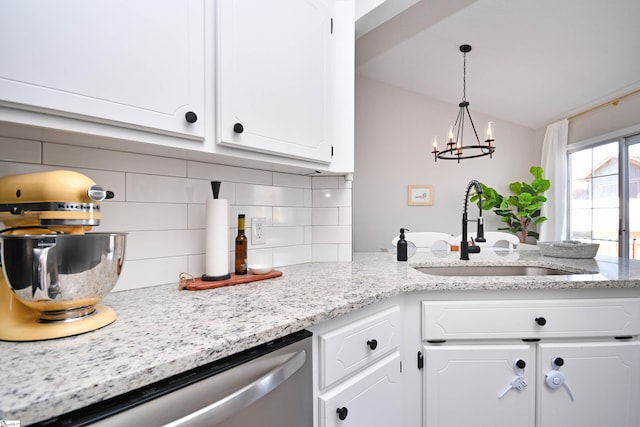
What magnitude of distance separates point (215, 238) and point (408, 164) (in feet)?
13.7

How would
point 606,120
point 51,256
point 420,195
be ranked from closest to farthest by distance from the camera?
point 51,256, point 606,120, point 420,195

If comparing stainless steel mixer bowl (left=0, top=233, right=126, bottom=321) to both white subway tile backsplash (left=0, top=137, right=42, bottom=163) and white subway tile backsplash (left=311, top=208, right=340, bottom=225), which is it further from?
white subway tile backsplash (left=311, top=208, right=340, bottom=225)

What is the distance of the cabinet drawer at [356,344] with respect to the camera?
829 mm

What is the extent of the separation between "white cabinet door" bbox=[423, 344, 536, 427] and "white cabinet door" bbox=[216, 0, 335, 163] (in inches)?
36.8

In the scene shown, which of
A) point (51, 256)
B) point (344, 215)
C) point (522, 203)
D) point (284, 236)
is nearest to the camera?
point (51, 256)

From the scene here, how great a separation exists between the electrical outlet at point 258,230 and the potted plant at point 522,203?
375 cm

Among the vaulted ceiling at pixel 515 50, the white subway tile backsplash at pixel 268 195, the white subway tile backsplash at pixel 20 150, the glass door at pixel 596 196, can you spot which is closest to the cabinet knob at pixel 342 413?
the white subway tile backsplash at pixel 268 195

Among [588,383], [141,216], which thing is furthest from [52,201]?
[588,383]

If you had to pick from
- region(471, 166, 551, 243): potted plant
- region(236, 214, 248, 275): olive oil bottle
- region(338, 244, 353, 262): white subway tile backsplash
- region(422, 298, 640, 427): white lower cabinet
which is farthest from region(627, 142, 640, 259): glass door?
region(236, 214, 248, 275): olive oil bottle

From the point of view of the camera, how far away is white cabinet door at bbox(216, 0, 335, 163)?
974 mm

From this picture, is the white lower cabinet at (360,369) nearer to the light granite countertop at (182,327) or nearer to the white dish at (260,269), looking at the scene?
the light granite countertop at (182,327)

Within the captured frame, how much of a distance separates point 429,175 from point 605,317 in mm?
3764

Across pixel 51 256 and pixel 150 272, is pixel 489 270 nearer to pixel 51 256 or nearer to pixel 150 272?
pixel 150 272

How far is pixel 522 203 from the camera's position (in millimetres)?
4098
